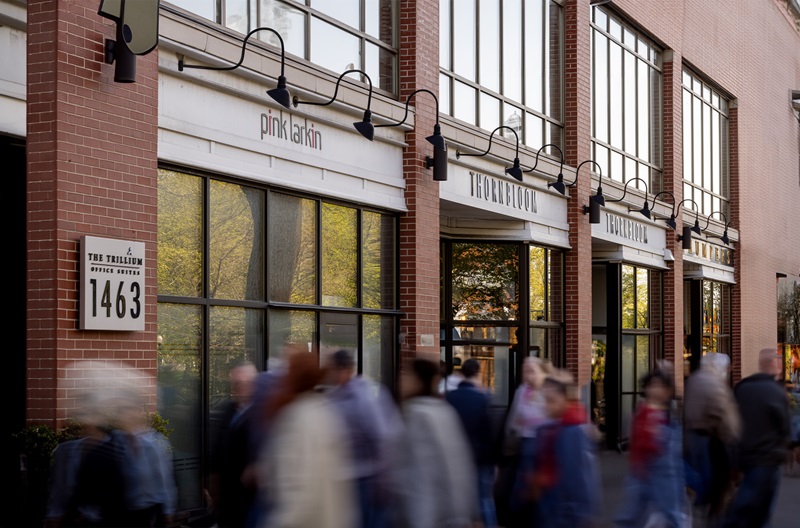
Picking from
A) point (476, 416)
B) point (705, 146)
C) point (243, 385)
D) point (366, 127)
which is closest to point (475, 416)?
point (476, 416)

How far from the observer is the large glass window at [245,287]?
12492mm

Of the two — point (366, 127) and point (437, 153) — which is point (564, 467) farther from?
point (437, 153)

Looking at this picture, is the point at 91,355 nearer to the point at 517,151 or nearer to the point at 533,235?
the point at 517,151

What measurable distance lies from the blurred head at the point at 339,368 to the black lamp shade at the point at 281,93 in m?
5.34

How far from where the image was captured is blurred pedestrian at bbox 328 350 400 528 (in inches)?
266

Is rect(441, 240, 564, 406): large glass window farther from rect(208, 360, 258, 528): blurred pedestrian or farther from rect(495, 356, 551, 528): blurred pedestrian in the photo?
rect(208, 360, 258, 528): blurred pedestrian

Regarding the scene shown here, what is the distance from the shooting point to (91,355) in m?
10.6

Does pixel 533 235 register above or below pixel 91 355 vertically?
above

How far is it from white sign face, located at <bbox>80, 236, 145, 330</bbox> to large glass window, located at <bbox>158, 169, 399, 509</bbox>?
99 cm

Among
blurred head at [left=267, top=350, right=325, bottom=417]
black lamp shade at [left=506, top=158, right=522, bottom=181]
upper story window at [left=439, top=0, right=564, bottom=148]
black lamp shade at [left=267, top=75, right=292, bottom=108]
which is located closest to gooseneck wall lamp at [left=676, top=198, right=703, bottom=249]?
upper story window at [left=439, top=0, right=564, bottom=148]

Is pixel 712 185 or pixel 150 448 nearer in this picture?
pixel 150 448

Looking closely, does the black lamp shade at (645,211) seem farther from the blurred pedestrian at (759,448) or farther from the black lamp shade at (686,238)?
the blurred pedestrian at (759,448)

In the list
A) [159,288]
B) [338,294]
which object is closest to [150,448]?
[159,288]

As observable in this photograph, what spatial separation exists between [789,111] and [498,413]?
30.6 m
